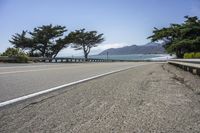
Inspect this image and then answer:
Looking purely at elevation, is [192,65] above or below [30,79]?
above

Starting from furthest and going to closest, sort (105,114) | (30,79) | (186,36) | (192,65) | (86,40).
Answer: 1. (86,40)
2. (186,36)
3. (192,65)
4. (30,79)
5. (105,114)

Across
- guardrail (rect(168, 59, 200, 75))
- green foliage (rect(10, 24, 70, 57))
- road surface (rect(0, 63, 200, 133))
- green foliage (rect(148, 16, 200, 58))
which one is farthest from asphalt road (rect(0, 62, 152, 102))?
green foliage (rect(10, 24, 70, 57))

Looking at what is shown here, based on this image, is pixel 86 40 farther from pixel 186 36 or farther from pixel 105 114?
pixel 105 114

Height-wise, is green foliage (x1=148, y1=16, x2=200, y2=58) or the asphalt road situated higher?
green foliage (x1=148, y1=16, x2=200, y2=58)

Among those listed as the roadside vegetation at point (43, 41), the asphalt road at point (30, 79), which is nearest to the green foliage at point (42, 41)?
the roadside vegetation at point (43, 41)

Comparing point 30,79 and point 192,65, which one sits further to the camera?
point 192,65

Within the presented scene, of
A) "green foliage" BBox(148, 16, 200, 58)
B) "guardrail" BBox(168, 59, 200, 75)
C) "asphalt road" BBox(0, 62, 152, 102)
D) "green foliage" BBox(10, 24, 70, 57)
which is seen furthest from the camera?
"green foliage" BBox(10, 24, 70, 57)

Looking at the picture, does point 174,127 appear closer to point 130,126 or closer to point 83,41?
point 130,126

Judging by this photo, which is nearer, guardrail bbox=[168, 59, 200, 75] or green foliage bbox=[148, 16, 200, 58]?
guardrail bbox=[168, 59, 200, 75]

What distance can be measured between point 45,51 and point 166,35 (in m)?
25.8

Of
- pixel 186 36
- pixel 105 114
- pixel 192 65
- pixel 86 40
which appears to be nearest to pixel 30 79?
pixel 105 114

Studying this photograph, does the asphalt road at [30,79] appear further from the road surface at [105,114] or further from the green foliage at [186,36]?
the green foliage at [186,36]

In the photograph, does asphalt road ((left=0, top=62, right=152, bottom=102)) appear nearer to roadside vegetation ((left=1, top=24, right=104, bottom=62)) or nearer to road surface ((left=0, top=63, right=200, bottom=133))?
road surface ((left=0, top=63, right=200, bottom=133))

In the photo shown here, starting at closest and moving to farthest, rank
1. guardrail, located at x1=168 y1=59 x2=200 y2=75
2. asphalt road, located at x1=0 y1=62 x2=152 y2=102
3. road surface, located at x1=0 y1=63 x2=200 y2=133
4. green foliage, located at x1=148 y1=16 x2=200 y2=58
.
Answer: road surface, located at x1=0 y1=63 x2=200 y2=133 < asphalt road, located at x1=0 y1=62 x2=152 y2=102 < guardrail, located at x1=168 y1=59 x2=200 y2=75 < green foliage, located at x1=148 y1=16 x2=200 y2=58
